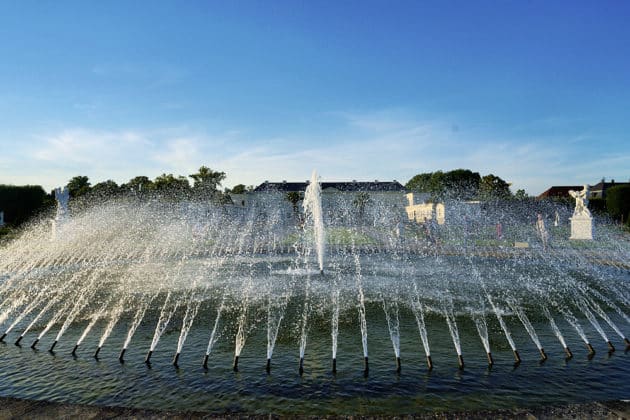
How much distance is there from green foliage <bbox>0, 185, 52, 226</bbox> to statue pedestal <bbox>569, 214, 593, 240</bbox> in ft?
189

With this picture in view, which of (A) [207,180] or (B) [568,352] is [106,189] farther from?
(B) [568,352]

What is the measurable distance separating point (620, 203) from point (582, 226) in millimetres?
24678

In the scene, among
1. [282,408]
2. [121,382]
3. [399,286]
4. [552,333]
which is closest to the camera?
[282,408]

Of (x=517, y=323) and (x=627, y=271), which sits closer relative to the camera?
(x=517, y=323)

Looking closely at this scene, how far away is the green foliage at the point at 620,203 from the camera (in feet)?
162

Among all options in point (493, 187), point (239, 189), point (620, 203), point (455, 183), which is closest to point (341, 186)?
point (239, 189)

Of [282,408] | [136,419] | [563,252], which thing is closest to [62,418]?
[136,419]

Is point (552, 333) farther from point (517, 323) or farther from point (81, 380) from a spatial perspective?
point (81, 380)

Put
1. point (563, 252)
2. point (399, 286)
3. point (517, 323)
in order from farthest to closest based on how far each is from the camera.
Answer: point (563, 252) → point (399, 286) → point (517, 323)

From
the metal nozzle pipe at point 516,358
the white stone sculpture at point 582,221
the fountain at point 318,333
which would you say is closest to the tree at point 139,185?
the fountain at point 318,333

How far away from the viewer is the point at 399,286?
14875 millimetres

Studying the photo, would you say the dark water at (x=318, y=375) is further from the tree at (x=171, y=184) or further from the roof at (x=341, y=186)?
→ the roof at (x=341, y=186)

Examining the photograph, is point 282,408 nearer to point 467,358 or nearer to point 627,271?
point 467,358

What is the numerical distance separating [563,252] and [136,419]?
2506 centimetres
